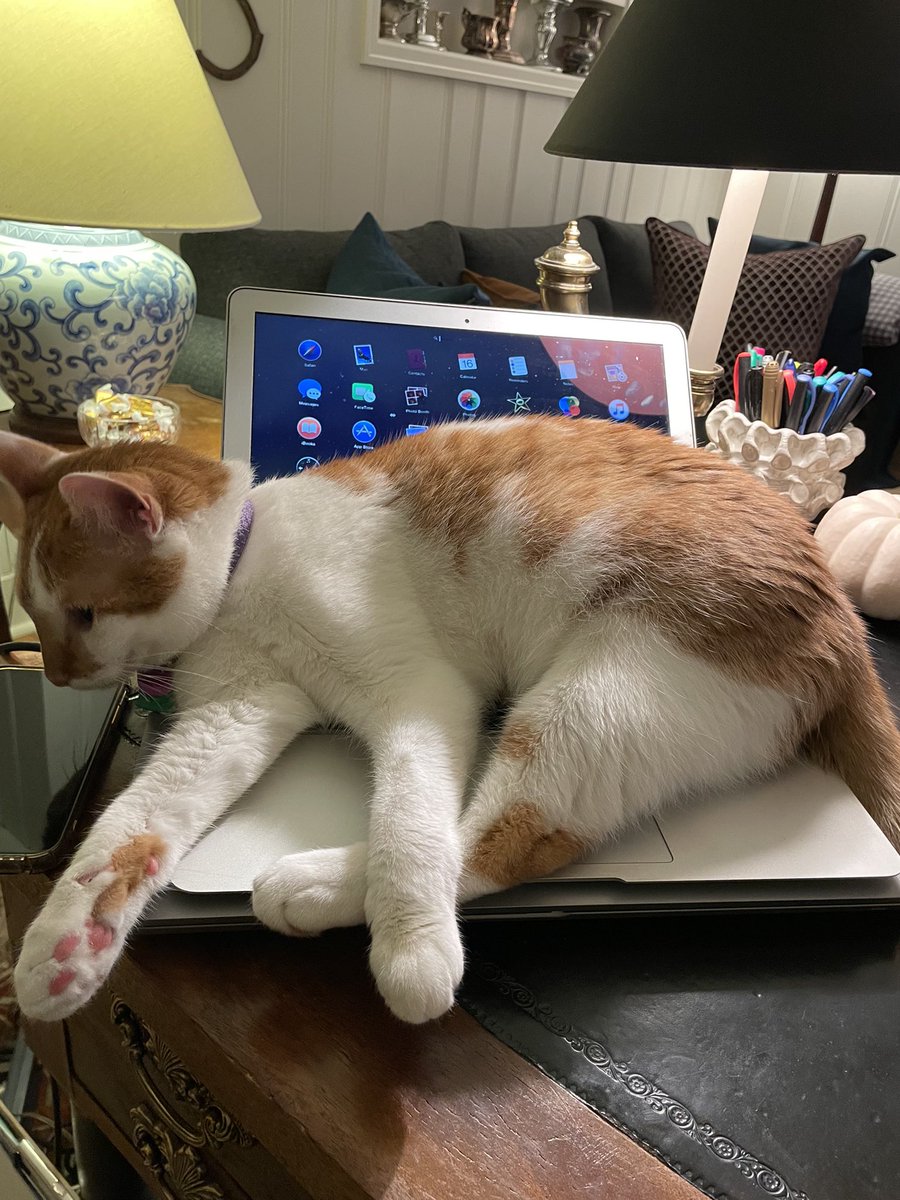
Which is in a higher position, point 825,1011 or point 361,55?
point 361,55

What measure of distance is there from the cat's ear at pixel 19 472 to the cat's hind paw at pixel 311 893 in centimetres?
39

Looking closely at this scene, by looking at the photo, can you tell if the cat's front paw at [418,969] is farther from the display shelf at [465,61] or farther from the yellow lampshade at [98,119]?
the display shelf at [465,61]

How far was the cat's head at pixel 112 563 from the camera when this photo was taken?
63 cm

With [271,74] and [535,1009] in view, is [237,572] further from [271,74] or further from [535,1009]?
[271,74]

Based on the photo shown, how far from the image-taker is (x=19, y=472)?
0.67 metres

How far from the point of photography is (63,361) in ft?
3.84

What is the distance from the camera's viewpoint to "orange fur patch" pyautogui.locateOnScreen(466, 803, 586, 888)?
0.52 m

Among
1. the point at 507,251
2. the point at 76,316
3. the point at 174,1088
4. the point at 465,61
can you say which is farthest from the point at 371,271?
the point at 174,1088

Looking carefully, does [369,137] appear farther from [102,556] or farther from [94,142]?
[102,556]

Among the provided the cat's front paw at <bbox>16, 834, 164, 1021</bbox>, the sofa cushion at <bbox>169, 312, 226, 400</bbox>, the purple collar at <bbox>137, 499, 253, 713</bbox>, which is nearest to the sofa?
the sofa cushion at <bbox>169, 312, 226, 400</bbox>

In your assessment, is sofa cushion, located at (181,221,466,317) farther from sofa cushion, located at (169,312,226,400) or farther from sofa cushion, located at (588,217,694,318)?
sofa cushion, located at (588,217,694,318)

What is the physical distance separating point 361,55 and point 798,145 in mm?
2020


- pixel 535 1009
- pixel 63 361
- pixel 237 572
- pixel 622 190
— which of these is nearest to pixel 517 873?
pixel 535 1009

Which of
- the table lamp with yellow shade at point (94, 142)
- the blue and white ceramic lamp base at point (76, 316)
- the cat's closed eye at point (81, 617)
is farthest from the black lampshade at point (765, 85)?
the blue and white ceramic lamp base at point (76, 316)
